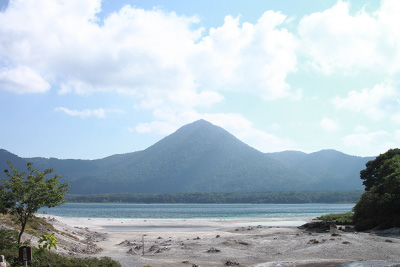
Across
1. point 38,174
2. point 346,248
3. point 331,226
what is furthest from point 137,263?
point 331,226

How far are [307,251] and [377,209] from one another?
Result: 921 inches

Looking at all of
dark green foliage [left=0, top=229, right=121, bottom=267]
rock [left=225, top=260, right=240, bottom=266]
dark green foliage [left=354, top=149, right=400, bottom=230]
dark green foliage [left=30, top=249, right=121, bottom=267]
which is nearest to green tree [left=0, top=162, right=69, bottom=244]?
dark green foliage [left=0, top=229, right=121, bottom=267]

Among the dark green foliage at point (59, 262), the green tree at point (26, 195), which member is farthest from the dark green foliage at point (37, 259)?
the green tree at point (26, 195)

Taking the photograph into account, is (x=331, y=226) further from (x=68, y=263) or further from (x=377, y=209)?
(x=68, y=263)

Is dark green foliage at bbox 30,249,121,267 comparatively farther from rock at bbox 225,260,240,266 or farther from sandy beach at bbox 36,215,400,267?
rock at bbox 225,260,240,266

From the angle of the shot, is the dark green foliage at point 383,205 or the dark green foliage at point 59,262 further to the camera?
the dark green foliage at point 383,205

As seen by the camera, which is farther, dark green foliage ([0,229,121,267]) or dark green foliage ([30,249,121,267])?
dark green foliage ([30,249,121,267])

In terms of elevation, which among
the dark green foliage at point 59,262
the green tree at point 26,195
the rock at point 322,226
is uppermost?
the green tree at point 26,195

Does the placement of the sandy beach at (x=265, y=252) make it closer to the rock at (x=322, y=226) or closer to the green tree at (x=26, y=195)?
the green tree at (x=26, y=195)

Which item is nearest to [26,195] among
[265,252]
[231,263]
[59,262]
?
[59,262]

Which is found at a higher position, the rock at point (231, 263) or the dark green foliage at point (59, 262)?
the dark green foliage at point (59, 262)

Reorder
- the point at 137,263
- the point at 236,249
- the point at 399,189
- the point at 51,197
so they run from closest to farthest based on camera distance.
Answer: the point at 51,197, the point at 137,263, the point at 236,249, the point at 399,189

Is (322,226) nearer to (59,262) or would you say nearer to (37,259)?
(59,262)

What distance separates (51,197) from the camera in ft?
84.3
